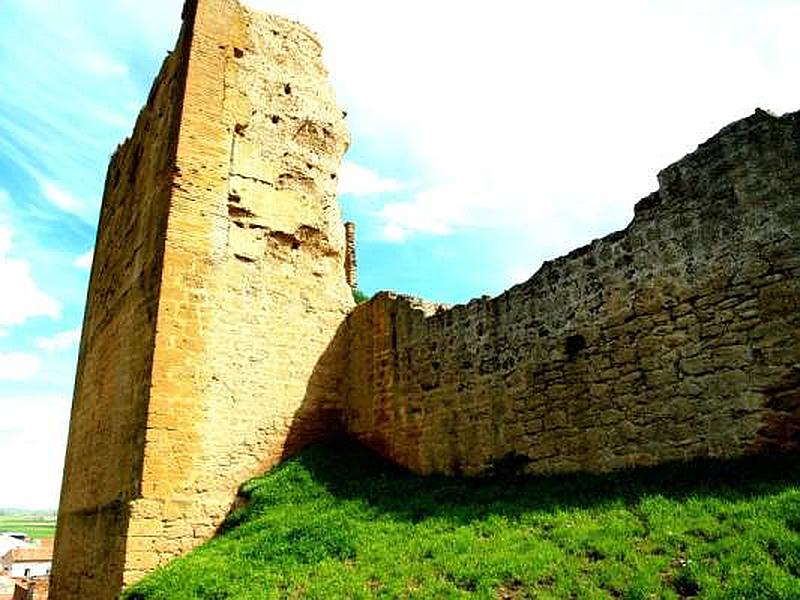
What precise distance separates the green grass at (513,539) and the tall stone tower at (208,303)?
81 cm

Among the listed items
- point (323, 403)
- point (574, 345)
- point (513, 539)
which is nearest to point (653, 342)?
point (574, 345)

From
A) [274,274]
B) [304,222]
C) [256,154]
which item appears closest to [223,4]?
[256,154]

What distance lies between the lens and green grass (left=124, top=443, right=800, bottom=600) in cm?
455

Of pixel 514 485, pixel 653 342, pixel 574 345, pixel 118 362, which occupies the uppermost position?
pixel 118 362

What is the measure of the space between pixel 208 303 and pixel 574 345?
5132 millimetres

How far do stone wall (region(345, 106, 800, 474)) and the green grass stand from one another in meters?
0.36

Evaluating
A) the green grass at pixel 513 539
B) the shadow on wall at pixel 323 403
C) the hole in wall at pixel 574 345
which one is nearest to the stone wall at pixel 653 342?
the hole in wall at pixel 574 345

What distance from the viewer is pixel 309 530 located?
24.2 ft

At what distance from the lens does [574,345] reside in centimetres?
735

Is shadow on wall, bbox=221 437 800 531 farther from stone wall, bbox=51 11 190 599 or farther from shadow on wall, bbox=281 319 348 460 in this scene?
stone wall, bbox=51 11 190 599

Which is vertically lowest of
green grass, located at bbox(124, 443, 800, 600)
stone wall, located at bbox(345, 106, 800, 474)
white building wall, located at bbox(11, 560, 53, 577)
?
white building wall, located at bbox(11, 560, 53, 577)

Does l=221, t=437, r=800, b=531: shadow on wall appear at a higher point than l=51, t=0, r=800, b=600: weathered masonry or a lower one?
lower

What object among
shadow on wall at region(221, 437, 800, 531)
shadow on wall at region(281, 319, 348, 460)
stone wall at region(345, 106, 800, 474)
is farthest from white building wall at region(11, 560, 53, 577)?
stone wall at region(345, 106, 800, 474)

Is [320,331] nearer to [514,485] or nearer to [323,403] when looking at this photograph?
[323,403]
